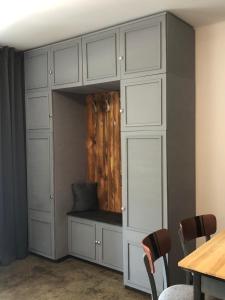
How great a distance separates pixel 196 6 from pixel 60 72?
5.20 feet

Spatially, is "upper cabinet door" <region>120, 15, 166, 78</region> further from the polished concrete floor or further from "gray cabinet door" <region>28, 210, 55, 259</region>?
the polished concrete floor

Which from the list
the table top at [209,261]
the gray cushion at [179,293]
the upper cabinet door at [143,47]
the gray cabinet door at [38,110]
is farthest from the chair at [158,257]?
the gray cabinet door at [38,110]

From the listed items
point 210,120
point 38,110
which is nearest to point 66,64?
point 38,110

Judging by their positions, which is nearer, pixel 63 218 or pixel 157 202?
pixel 157 202

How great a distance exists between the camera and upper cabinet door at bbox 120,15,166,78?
2.70m

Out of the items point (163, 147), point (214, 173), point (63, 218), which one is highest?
point (163, 147)

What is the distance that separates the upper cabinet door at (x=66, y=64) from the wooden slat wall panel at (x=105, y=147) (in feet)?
1.91

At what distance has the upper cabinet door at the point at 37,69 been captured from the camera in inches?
142

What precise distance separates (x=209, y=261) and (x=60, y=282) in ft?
6.17

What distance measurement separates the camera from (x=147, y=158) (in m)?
2.85

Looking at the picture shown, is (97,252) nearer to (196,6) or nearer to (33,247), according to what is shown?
(33,247)

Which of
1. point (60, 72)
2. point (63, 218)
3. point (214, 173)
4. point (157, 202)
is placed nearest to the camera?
point (157, 202)

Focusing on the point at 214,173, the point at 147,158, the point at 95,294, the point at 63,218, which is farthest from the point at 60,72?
→ the point at 95,294

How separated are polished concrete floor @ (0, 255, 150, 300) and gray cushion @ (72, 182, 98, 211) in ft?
2.10
